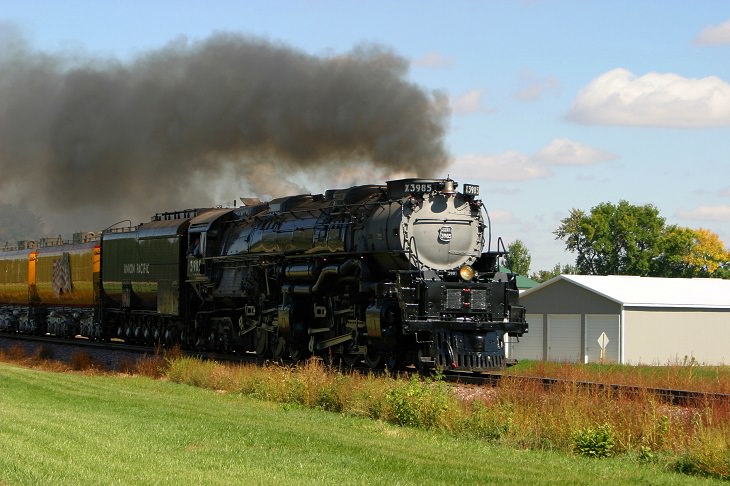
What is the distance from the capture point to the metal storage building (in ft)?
151

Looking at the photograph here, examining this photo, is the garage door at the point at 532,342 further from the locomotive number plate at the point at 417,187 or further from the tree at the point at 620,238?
the tree at the point at 620,238

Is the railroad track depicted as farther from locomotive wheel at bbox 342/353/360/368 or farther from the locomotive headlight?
the locomotive headlight

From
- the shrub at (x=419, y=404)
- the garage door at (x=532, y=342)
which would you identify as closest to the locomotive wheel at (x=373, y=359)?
the shrub at (x=419, y=404)

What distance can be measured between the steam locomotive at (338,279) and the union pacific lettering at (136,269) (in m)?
0.07

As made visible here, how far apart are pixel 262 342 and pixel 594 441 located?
16.3 meters

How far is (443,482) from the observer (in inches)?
434

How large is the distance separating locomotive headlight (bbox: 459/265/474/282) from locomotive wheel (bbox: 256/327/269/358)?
289 inches

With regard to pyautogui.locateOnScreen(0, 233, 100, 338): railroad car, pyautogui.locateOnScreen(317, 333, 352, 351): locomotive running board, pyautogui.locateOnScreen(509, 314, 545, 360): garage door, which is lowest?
pyautogui.locateOnScreen(509, 314, 545, 360): garage door

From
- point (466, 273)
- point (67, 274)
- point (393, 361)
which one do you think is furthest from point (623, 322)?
point (393, 361)

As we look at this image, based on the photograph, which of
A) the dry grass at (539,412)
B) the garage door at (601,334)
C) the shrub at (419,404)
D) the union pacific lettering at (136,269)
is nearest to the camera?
the dry grass at (539,412)

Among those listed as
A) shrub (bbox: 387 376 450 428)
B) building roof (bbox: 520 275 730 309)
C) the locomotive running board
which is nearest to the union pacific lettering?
the locomotive running board

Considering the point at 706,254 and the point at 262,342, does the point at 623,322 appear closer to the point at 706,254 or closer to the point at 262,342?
the point at 262,342

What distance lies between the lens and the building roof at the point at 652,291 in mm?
46875

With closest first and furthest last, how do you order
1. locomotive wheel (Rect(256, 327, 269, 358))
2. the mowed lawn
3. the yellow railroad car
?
1. the mowed lawn
2. locomotive wheel (Rect(256, 327, 269, 358))
3. the yellow railroad car
